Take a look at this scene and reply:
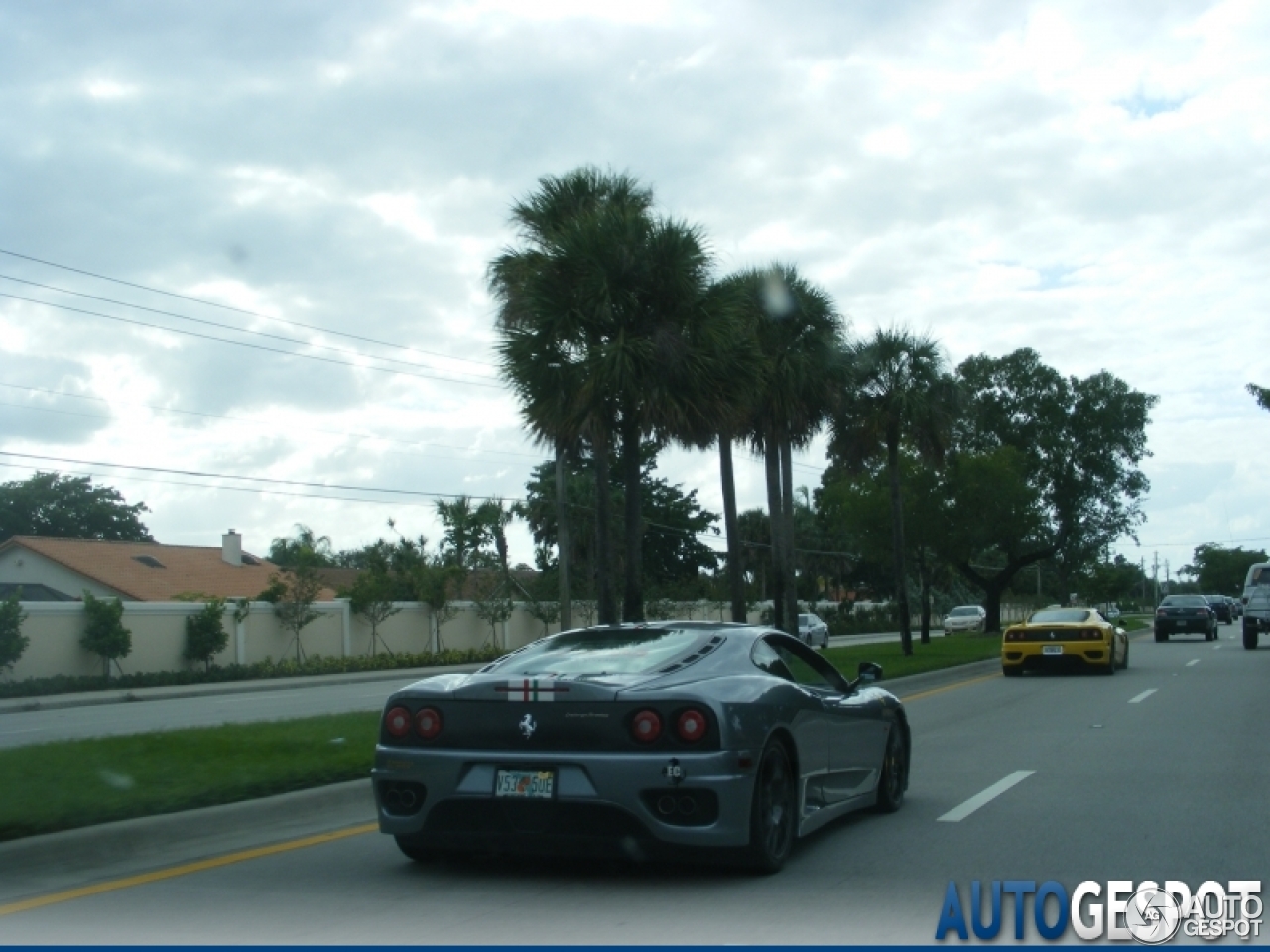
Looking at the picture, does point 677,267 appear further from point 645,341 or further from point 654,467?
point 654,467

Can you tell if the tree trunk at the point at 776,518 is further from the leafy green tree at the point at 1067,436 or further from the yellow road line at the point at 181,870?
the leafy green tree at the point at 1067,436

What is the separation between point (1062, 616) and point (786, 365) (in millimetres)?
7205

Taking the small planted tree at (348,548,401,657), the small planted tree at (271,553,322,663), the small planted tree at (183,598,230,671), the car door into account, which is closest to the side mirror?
the car door

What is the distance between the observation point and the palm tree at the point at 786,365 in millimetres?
27766

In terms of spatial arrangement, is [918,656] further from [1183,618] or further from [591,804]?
[591,804]

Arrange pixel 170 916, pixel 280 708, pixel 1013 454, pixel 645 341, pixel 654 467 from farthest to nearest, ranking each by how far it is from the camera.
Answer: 1. pixel 654 467
2. pixel 1013 454
3. pixel 280 708
4. pixel 645 341
5. pixel 170 916

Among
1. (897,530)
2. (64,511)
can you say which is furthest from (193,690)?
(64,511)

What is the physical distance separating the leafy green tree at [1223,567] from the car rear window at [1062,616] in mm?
144477

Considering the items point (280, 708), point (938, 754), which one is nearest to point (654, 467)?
point (280, 708)

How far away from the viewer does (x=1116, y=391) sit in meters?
61.1

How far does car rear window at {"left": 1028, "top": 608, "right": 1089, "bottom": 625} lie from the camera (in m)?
25.7

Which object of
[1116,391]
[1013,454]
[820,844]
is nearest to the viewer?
[820,844]

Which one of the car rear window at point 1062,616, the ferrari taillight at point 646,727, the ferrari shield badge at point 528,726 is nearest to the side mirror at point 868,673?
the ferrari taillight at point 646,727

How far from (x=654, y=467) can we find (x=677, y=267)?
54388 mm
